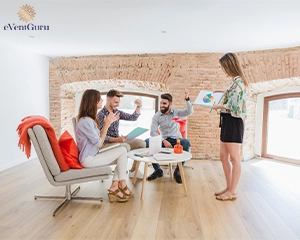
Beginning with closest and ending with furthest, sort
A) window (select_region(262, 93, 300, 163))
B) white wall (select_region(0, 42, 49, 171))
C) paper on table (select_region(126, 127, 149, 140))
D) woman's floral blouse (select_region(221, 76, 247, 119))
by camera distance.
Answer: woman's floral blouse (select_region(221, 76, 247, 119)), paper on table (select_region(126, 127, 149, 140)), white wall (select_region(0, 42, 49, 171)), window (select_region(262, 93, 300, 163))

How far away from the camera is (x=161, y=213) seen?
2.51 m

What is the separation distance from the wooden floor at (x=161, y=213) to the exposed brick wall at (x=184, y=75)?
149cm

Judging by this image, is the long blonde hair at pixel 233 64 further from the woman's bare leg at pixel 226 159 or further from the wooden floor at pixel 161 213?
the wooden floor at pixel 161 213

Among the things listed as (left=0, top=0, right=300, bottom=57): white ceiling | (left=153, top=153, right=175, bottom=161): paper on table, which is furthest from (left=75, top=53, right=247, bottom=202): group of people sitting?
(left=0, top=0, right=300, bottom=57): white ceiling

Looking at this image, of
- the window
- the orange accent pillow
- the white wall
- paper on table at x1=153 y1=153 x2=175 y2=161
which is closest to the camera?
the orange accent pillow

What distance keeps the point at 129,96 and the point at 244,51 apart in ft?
9.51

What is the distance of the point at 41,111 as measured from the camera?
523 centimetres

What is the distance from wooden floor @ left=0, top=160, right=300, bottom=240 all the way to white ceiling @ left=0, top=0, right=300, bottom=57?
216cm

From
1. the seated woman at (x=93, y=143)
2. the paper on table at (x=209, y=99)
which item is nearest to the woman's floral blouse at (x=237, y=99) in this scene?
the paper on table at (x=209, y=99)

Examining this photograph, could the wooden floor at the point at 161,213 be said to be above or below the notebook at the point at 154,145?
below

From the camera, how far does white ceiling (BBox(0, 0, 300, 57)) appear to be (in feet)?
8.83

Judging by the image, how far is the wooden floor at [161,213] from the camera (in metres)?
2.13

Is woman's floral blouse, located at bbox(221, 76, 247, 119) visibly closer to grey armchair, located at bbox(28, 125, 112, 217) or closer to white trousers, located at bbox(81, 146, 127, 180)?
white trousers, located at bbox(81, 146, 127, 180)

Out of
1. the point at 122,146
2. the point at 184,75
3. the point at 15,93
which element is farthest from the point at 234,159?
A: the point at 15,93
